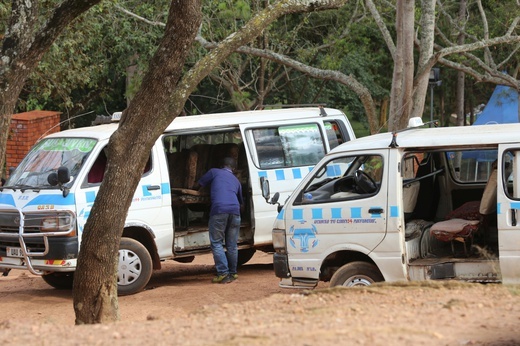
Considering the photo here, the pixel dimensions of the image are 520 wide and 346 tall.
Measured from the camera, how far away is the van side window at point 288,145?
11.7 m

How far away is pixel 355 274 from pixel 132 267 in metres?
3.18

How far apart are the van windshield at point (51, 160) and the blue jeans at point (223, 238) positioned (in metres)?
1.82

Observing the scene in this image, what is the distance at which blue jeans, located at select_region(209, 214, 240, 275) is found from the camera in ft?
37.0

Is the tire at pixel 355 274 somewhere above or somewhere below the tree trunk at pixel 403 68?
below

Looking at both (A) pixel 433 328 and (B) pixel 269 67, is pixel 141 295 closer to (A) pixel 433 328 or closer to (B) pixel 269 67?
(A) pixel 433 328

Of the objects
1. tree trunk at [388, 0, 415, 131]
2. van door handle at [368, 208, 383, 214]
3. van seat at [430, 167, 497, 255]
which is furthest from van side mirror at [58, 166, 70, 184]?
tree trunk at [388, 0, 415, 131]

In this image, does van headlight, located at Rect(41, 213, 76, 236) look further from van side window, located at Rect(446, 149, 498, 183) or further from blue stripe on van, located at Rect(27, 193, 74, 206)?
van side window, located at Rect(446, 149, 498, 183)

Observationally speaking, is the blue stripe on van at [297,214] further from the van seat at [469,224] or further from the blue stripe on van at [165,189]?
the blue stripe on van at [165,189]

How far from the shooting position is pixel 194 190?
467 inches

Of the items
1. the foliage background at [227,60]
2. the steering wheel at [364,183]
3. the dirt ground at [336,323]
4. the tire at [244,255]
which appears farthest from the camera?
the foliage background at [227,60]

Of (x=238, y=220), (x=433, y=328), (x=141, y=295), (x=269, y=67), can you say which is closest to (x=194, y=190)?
(x=238, y=220)

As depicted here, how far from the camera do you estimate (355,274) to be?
888 centimetres

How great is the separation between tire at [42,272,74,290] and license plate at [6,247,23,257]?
101 cm

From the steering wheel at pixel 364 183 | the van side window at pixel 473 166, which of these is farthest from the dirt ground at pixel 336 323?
the van side window at pixel 473 166
